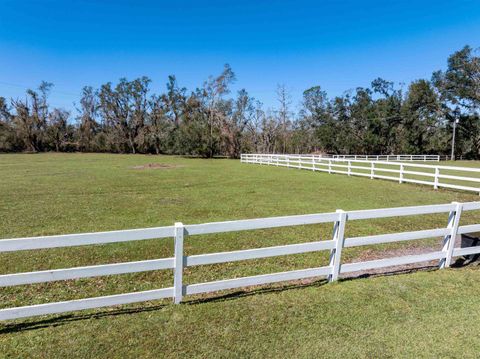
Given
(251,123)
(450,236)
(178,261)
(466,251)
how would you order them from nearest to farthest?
(178,261), (450,236), (466,251), (251,123)

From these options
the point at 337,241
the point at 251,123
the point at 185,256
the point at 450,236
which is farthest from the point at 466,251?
the point at 251,123

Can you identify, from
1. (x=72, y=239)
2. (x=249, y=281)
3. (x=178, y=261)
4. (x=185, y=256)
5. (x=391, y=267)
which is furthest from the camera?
(x=391, y=267)

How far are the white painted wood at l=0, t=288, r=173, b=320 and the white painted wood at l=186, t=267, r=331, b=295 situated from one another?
1.11ft

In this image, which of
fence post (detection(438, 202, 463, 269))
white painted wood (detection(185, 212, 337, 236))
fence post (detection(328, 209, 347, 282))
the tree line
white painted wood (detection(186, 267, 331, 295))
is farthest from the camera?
the tree line

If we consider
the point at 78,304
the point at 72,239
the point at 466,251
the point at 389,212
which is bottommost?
the point at 78,304

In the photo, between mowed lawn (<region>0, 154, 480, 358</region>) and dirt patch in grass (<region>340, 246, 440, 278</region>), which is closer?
mowed lawn (<region>0, 154, 480, 358</region>)

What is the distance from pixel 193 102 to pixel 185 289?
49138 mm

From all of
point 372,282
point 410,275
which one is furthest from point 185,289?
point 410,275

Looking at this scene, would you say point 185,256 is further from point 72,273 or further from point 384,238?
point 384,238

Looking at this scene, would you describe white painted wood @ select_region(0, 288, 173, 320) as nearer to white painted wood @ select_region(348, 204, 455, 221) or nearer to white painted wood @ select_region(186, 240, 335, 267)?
white painted wood @ select_region(186, 240, 335, 267)

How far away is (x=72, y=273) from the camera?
3312 millimetres

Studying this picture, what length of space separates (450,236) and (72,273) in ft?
17.6

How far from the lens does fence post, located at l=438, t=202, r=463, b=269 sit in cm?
490

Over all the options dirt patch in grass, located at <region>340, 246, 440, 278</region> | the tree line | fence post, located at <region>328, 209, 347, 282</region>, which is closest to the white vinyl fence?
fence post, located at <region>328, 209, 347, 282</region>
